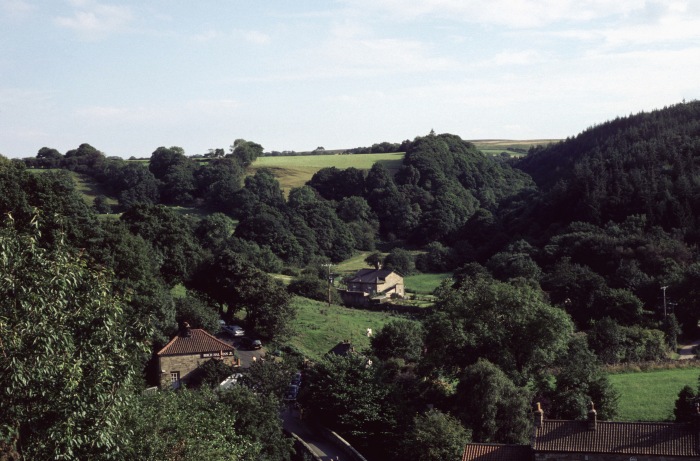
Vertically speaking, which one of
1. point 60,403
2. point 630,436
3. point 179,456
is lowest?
point 630,436

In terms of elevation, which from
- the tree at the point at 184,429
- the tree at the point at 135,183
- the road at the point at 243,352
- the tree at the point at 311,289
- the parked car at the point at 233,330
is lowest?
the tree at the point at 311,289

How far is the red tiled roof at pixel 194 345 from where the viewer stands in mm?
45406

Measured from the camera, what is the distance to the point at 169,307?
48.9m

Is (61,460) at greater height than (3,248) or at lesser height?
lesser

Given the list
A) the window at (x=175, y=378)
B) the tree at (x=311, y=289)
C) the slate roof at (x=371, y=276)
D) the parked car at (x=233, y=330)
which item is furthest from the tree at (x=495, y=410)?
the slate roof at (x=371, y=276)

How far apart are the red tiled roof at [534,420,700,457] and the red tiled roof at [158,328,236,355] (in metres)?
21.6

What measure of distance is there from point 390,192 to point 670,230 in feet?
180

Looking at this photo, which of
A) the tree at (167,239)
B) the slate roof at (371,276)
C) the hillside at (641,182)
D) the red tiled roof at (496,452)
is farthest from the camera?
the hillside at (641,182)

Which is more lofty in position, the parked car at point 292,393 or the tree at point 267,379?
the tree at point 267,379

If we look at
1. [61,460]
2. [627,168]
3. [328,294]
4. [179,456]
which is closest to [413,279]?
[328,294]

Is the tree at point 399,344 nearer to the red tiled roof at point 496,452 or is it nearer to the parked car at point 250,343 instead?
the parked car at point 250,343

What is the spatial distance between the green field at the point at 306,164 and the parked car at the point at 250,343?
90.5 metres

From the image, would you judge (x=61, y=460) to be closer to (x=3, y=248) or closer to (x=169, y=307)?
(x=3, y=248)

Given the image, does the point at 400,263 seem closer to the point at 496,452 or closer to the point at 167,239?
the point at 167,239
